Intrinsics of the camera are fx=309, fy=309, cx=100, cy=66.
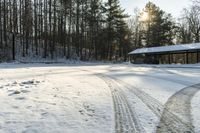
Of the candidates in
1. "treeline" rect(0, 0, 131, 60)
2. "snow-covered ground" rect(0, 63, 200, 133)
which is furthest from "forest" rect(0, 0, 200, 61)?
"snow-covered ground" rect(0, 63, 200, 133)

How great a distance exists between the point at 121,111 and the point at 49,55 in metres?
49.2

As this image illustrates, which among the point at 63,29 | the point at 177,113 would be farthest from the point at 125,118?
the point at 63,29

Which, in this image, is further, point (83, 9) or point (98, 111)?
point (83, 9)

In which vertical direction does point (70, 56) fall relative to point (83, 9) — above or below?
below

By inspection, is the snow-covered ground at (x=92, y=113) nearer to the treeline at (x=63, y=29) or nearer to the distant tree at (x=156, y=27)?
the treeline at (x=63, y=29)

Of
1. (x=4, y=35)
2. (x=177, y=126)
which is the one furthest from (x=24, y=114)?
(x=4, y=35)

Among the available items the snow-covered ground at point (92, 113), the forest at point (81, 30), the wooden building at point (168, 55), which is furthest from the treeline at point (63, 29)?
the snow-covered ground at point (92, 113)

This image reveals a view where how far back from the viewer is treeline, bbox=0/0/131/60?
53.7 m

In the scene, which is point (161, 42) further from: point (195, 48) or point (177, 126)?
point (177, 126)

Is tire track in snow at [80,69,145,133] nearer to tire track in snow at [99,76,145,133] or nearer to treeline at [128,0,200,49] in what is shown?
tire track in snow at [99,76,145,133]

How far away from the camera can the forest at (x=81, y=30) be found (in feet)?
178

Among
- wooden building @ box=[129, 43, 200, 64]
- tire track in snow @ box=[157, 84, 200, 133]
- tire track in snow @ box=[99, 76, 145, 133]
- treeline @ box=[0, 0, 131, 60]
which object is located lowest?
tire track in snow @ box=[157, 84, 200, 133]

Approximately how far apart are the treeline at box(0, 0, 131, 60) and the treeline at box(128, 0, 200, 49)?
4.93m

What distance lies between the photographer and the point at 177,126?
7.17 meters
